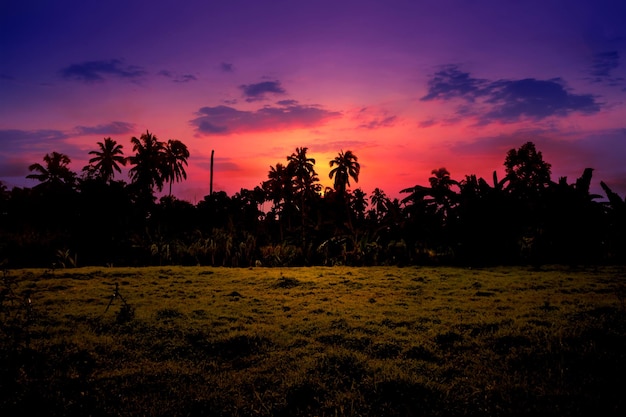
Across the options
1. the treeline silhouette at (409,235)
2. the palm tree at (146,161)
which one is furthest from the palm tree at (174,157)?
the treeline silhouette at (409,235)

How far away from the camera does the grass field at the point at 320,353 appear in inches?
141

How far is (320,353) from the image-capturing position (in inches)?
188

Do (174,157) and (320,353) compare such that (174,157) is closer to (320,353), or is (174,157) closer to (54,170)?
(54,170)

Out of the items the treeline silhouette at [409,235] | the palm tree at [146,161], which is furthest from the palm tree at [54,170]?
the treeline silhouette at [409,235]

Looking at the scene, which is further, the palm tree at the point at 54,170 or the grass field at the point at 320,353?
the palm tree at the point at 54,170

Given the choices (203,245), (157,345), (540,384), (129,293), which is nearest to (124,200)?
(203,245)

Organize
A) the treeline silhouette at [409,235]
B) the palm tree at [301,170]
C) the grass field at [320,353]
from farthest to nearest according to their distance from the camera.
Answer: the palm tree at [301,170] → the treeline silhouette at [409,235] → the grass field at [320,353]

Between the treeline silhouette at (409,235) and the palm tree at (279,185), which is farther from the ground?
the palm tree at (279,185)

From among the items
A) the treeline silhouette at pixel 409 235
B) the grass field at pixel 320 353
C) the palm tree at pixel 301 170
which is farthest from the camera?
the palm tree at pixel 301 170

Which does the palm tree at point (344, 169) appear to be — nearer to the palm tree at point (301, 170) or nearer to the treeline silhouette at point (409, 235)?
the palm tree at point (301, 170)

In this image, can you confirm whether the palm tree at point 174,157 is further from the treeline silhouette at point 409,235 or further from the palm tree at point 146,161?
the treeline silhouette at point 409,235

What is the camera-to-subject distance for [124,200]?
59.1ft

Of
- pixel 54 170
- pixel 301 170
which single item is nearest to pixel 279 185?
pixel 301 170

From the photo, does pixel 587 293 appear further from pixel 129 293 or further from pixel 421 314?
pixel 129 293
